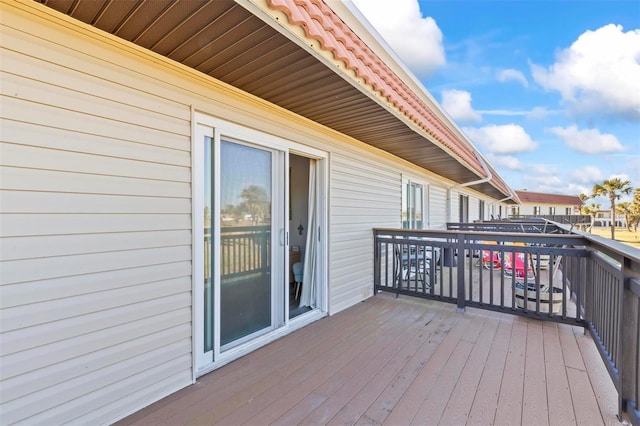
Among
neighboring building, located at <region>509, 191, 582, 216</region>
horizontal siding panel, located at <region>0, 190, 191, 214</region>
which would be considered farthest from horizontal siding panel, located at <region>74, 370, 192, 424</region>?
neighboring building, located at <region>509, 191, 582, 216</region>

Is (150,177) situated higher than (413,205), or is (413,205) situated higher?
(150,177)

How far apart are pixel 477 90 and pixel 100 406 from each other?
54.6 feet

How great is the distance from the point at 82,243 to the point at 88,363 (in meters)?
0.67

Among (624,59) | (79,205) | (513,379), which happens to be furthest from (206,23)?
(624,59)

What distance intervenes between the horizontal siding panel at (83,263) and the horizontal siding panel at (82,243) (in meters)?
0.03

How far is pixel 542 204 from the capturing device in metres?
25.5

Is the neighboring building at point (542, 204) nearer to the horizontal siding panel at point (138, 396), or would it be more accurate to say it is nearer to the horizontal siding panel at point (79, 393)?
the horizontal siding panel at point (138, 396)

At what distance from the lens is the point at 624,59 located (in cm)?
759

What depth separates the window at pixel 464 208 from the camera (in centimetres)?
1024

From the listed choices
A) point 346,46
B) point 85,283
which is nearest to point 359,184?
point 346,46

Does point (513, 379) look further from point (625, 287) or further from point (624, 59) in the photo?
point (624, 59)

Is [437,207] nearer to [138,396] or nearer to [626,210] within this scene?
[138,396]

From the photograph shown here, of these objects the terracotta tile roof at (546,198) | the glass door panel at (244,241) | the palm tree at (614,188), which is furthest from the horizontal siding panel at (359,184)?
the palm tree at (614,188)

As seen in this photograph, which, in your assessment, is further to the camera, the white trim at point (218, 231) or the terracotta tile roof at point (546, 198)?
the terracotta tile roof at point (546, 198)
